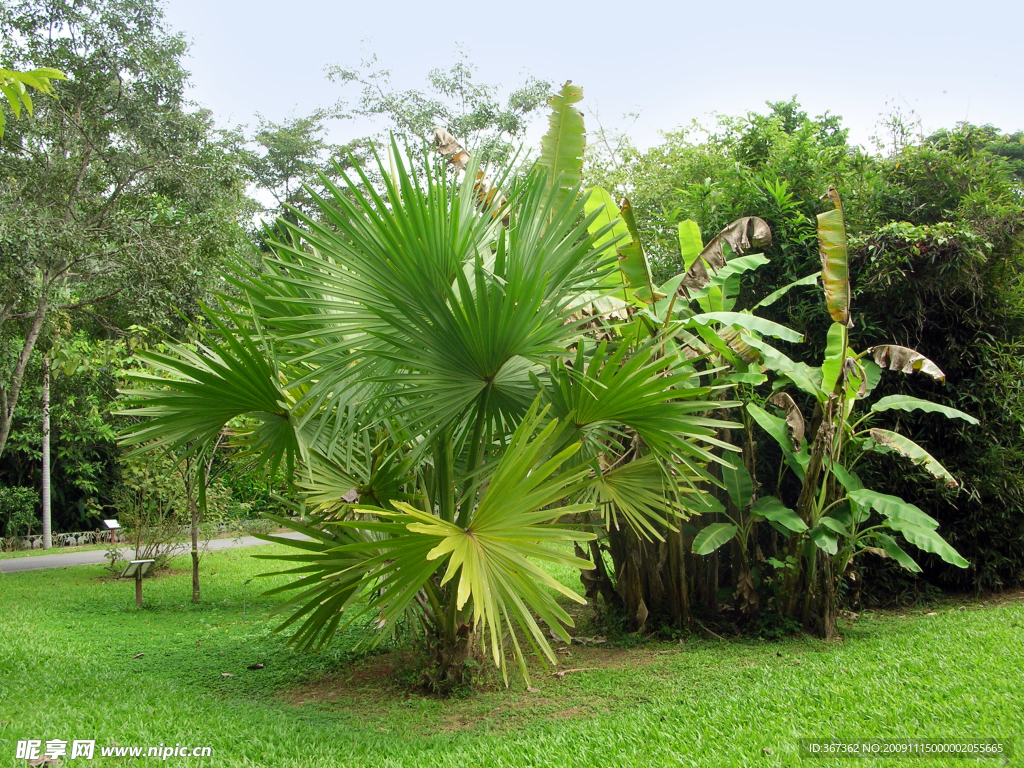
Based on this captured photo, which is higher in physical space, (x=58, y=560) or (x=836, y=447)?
(x=836, y=447)

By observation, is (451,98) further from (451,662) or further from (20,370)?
(451,662)

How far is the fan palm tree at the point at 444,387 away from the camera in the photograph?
10.1 ft

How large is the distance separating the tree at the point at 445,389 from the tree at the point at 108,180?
6852mm

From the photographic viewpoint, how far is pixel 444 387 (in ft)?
11.5

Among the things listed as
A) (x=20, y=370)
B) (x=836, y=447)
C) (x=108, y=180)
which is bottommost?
(x=836, y=447)

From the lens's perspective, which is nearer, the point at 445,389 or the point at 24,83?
the point at 24,83

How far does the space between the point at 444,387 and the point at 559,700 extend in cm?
225

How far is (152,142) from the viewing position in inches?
434

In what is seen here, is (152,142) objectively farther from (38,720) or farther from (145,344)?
(38,720)

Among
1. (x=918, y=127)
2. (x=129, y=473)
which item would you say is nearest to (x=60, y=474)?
(x=129, y=473)

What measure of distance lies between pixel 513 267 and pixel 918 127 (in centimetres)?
649

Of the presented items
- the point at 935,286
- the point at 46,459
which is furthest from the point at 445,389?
the point at 46,459

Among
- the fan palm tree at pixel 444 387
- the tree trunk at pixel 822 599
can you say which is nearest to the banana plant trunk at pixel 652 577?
the tree trunk at pixel 822 599

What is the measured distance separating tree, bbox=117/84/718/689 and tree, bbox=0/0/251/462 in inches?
270
